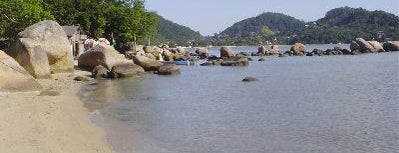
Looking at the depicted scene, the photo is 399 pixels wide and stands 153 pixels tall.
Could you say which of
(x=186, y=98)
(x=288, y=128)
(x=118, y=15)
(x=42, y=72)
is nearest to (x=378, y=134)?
(x=288, y=128)

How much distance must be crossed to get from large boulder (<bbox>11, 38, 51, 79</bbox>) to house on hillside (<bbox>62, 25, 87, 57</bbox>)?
1386 centimetres

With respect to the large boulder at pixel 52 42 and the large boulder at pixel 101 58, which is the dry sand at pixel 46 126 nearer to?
the large boulder at pixel 52 42

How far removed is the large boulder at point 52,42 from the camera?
2536cm

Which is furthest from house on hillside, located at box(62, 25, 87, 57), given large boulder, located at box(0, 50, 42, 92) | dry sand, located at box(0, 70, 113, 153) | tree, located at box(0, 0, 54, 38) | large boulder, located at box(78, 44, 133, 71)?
dry sand, located at box(0, 70, 113, 153)

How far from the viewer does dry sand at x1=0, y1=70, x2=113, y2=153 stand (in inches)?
375

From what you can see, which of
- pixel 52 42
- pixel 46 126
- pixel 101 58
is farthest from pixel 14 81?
pixel 101 58

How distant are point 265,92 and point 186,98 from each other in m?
3.88

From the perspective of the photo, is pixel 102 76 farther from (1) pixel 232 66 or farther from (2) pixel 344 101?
(1) pixel 232 66

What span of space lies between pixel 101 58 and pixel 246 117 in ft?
53.2

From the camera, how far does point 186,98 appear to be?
20.1m

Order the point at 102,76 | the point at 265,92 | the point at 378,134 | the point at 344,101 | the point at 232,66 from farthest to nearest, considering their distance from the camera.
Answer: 1. the point at 232,66
2. the point at 102,76
3. the point at 265,92
4. the point at 344,101
5. the point at 378,134

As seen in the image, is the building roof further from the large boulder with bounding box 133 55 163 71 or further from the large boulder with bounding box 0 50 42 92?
the large boulder with bounding box 0 50 42 92

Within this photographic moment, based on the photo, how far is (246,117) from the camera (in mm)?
14852

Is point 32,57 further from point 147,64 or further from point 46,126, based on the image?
point 46,126
